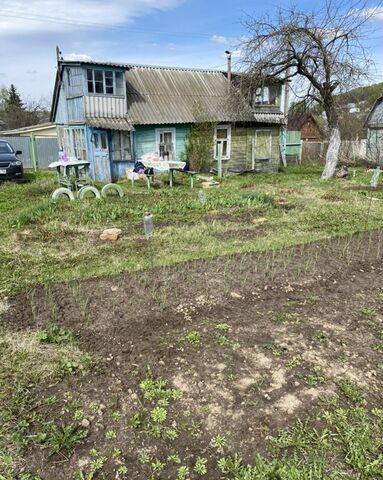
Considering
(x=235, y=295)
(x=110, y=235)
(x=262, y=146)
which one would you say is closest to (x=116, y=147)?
(x=262, y=146)

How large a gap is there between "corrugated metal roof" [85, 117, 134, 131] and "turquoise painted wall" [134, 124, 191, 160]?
26.8 inches

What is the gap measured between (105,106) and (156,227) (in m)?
8.41

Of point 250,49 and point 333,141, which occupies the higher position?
point 250,49

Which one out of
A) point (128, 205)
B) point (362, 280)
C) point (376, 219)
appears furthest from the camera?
point (128, 205)

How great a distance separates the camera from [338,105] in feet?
48.6

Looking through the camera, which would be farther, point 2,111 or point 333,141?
point 2,111

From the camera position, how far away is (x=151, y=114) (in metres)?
15.1

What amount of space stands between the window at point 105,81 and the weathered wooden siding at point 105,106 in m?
0.22

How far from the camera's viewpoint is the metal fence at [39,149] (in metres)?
19.1

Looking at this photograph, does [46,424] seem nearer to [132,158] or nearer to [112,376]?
[112,376]

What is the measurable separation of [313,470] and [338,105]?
15.0m

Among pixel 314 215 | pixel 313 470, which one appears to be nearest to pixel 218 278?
pixel 313 470

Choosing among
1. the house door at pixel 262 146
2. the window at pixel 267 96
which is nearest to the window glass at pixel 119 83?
the window at pixel 267 96

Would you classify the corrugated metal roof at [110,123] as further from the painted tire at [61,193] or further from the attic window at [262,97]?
the attic window at [262,97]
